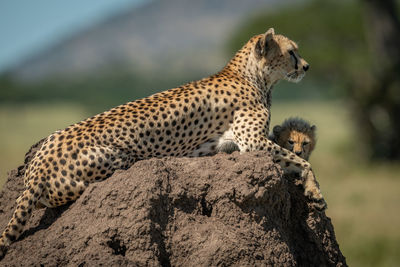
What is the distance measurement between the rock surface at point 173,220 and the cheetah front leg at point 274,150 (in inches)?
8.7

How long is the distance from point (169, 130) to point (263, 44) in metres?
1.26

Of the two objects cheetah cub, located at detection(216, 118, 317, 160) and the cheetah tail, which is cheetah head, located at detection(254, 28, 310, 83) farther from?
the cheetah tail

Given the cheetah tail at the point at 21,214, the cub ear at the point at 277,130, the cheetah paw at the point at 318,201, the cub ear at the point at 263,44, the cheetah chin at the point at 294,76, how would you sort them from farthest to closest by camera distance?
the cub ear at the point at 277,130, the cheetah chin at the point at 294,76, the cub ear at the point at 263,44, the cheetah paw at the point at 318,201, the cheetah tail at the point at 21,214

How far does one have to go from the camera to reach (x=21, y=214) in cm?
433

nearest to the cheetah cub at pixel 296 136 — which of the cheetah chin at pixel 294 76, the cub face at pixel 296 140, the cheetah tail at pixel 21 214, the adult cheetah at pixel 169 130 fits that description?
the cub face at pixel 296 140

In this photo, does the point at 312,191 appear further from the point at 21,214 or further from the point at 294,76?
the point at 21,214

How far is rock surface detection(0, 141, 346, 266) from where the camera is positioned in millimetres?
4195

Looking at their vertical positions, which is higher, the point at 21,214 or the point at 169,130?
the point at 169,130

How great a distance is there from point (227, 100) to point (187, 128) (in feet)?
1.45

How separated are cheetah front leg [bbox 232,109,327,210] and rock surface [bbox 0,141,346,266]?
0.72 feet

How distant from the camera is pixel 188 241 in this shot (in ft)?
14.2

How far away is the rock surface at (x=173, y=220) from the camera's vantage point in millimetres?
4195

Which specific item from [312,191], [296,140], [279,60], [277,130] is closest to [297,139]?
[296,140]

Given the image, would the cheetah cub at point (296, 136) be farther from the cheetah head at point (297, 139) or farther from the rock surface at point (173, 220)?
the rock surface at point (173, 220)
